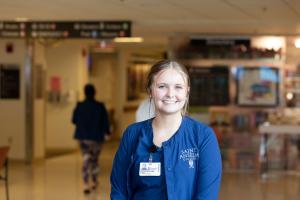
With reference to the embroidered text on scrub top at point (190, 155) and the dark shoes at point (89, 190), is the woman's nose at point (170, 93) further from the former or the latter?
the dark shoes at point (89, 190)

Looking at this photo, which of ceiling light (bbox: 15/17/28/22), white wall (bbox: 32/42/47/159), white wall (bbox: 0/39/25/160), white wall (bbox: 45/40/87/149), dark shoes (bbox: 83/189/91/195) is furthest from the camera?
white wall (bbox: 45/40/87/149)

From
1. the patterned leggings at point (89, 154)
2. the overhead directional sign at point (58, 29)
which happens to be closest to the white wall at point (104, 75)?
the overhead directional sign at point (58, 29)

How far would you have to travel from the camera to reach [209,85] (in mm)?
12938

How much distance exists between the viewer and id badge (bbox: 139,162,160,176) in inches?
114

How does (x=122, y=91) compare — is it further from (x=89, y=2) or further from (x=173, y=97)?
(x=173, y=97)

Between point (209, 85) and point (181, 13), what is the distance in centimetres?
339

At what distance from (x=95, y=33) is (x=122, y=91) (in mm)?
8325

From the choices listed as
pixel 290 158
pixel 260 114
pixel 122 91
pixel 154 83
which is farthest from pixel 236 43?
pixel 154 83

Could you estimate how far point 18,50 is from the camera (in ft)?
44.2

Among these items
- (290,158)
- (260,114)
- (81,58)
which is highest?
Answer: (81,58)

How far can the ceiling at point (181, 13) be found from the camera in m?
8.53

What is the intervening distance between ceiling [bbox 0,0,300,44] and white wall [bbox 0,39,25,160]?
103 inches

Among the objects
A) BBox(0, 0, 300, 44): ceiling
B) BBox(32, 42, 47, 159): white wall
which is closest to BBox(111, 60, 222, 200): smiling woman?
BBox(0, 0, 300, 44): ceiling

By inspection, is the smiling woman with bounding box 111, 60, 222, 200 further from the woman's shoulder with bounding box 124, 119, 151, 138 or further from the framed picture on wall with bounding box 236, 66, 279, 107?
the framed picture on wall with bounding box 236, 66, 279, 107
